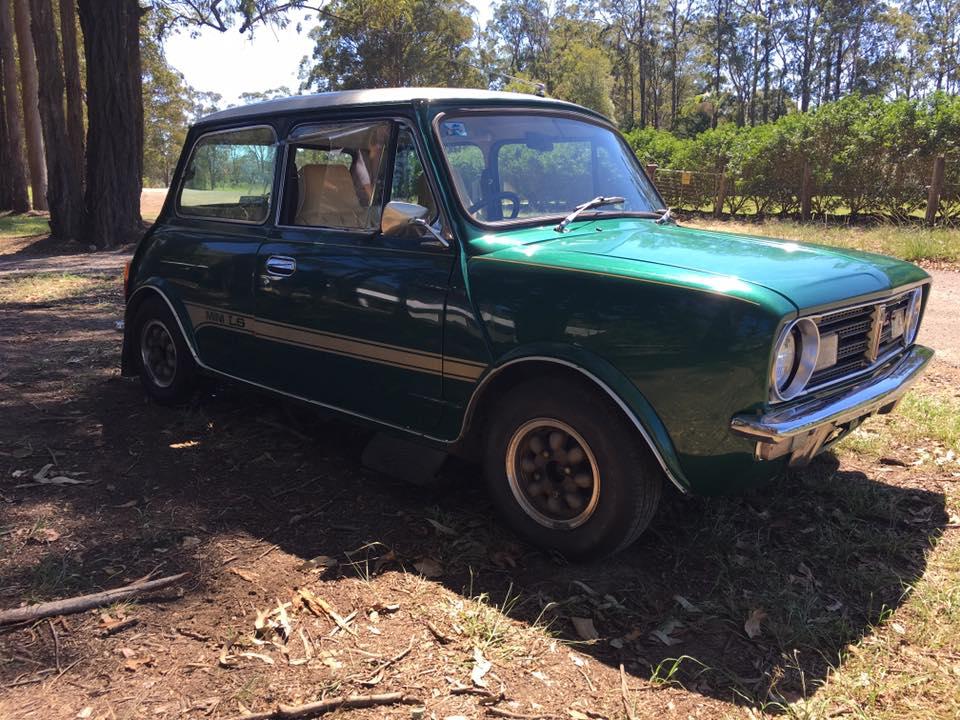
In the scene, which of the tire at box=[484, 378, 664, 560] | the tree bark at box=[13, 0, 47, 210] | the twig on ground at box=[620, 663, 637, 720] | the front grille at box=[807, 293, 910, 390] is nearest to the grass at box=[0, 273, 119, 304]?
the tire at box=[484, 378, 664, 560]

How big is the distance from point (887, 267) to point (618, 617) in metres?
1.99

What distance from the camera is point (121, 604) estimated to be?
3080 mm

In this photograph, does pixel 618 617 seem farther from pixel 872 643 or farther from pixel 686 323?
pixel 686 323

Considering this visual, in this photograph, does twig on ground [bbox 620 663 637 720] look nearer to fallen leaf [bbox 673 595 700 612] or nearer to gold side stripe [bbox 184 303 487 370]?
fallen leaf [bbox 673 595 700 612]

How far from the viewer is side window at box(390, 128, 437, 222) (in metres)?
3.69

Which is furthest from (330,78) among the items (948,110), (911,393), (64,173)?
(911,393)

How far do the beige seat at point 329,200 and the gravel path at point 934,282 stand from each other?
5.14m

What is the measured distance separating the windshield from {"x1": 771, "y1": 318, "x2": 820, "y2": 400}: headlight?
1349 millimetres

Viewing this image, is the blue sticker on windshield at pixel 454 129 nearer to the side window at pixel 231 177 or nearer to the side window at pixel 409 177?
the side window at pixel 409 177

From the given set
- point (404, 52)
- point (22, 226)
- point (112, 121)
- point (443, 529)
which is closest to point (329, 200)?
point (443, 529)

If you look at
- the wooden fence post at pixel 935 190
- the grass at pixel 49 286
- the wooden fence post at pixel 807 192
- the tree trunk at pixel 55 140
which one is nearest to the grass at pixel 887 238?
the wooden fence post at pixel 935 190

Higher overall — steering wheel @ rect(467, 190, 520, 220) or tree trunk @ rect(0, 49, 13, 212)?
tree trunk @ rect(0, 49, 13, 212)

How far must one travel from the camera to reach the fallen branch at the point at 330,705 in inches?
97.6

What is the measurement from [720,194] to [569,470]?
19.1m
